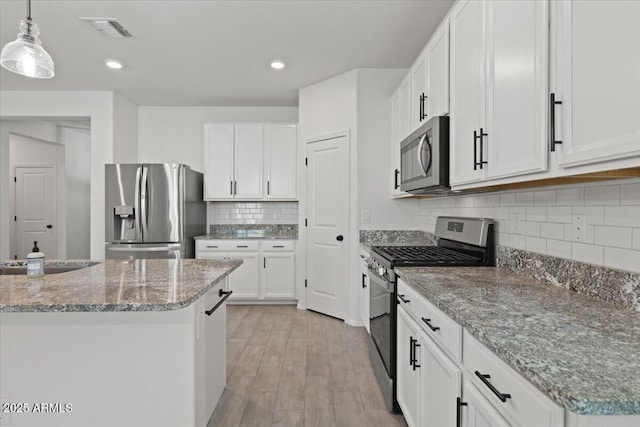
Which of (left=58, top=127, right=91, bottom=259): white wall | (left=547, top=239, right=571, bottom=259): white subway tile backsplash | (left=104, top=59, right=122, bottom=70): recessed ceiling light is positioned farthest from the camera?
(left=58, top=127, right=91, bottom=259): white wall

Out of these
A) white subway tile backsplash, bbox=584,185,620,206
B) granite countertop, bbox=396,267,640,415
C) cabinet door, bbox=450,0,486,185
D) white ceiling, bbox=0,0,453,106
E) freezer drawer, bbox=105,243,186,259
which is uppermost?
white ceiling, bbox=0,0,453,106

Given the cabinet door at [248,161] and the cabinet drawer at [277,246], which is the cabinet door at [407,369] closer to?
the cabinet drawer at [277,246]

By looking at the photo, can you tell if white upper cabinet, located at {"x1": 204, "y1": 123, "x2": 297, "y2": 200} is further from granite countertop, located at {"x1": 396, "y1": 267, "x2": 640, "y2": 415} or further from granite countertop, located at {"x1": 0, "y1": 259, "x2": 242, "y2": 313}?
granite countertop, located at {"x1": 396, "y1": 267, "x2": 640, "y2": 415}

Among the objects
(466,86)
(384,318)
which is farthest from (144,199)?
(466,86)

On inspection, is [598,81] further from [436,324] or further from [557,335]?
[436,324]

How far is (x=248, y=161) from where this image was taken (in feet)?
16.3

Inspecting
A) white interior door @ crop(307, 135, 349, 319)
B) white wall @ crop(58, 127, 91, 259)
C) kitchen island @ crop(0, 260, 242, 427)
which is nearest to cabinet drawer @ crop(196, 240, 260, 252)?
white interior door @ crop(307, 135, 349, 319)

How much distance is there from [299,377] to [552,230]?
195 cm

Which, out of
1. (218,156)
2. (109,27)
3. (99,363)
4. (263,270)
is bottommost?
(263,270)

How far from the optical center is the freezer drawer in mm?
4301

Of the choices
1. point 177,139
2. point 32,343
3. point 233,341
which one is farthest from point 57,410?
point 177,139

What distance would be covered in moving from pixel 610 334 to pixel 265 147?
4.41 m

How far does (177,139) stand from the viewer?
537 cm

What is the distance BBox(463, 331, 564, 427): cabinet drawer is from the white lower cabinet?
12.0ft
